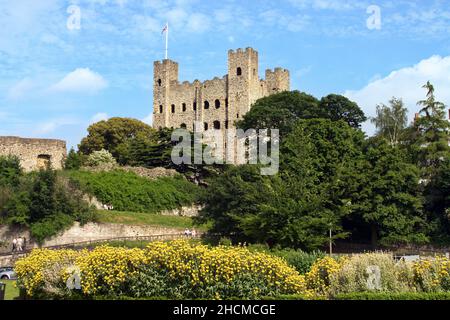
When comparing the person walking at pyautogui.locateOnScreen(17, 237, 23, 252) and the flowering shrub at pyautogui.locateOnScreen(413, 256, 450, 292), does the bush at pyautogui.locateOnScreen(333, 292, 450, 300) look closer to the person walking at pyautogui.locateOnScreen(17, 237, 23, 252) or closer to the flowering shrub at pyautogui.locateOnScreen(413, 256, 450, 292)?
the flowering shrub at pyautogui.locateOnScreen(413, 256, 450, 292)

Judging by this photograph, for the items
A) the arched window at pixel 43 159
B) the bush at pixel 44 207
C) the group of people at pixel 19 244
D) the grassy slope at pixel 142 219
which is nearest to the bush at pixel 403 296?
the group of people at pixel 19 244

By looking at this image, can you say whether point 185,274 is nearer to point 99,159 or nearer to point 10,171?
point 10,171

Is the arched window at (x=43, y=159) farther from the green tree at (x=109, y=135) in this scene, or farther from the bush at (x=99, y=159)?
the green tree at (x=109, y=135)

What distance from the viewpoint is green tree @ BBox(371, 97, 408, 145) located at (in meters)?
51.5

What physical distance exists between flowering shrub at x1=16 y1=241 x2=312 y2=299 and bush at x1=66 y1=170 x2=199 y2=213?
83.8 feet

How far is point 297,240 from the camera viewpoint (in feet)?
105

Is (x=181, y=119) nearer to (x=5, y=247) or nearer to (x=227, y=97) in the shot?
(x=227, y=97)

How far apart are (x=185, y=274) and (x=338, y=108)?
4214 cm

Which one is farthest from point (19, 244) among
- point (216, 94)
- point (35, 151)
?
point (216, 94)

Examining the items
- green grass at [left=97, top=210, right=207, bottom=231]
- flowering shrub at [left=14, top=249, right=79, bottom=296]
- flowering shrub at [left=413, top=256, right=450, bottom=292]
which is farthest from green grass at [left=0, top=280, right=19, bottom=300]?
green grass at [left=97, top=210, right=207, bottom=231]

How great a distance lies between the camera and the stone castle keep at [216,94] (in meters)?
68.8

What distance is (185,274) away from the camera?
54.9 feet

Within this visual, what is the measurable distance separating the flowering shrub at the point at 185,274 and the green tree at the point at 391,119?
119 ft
